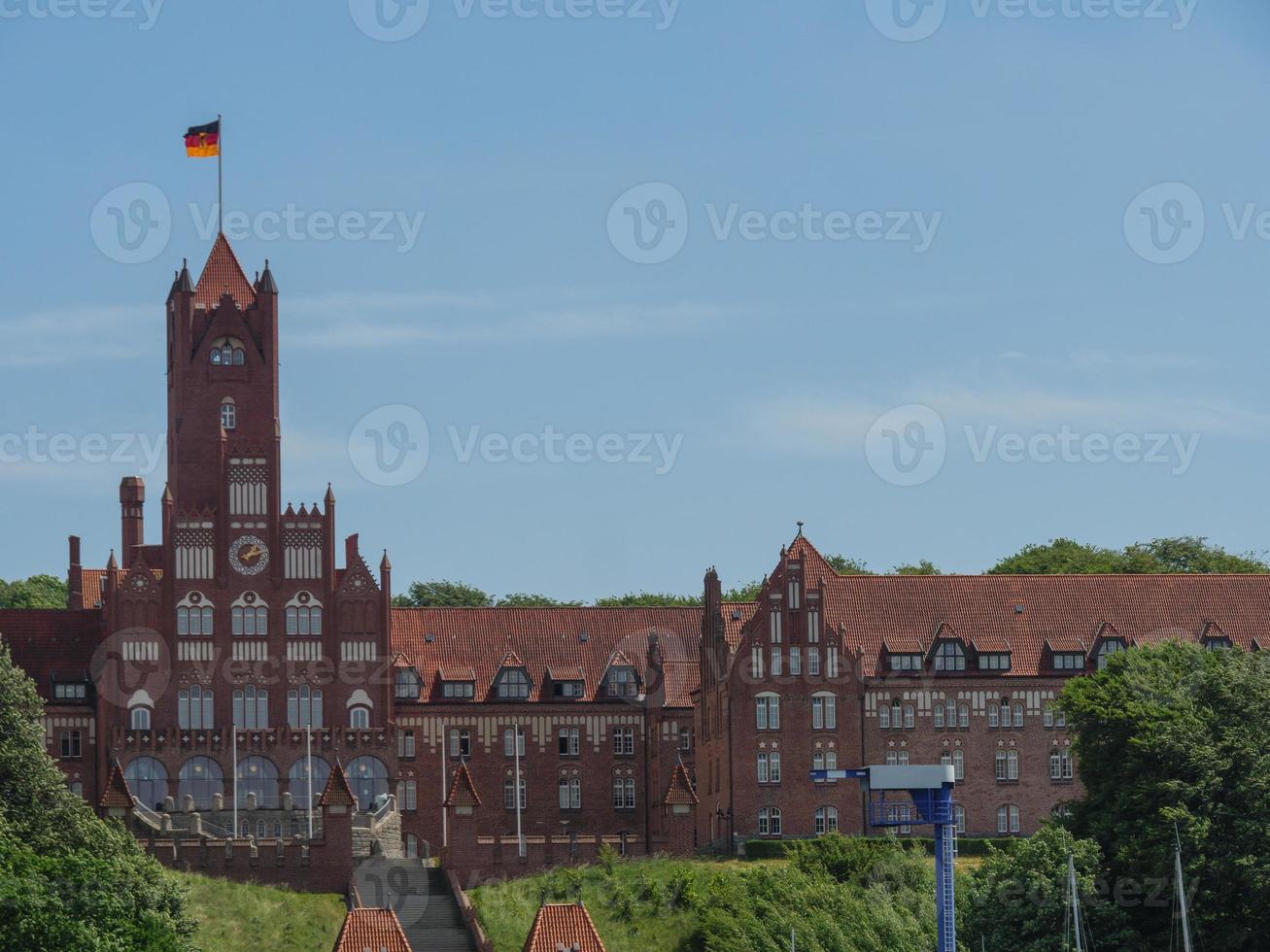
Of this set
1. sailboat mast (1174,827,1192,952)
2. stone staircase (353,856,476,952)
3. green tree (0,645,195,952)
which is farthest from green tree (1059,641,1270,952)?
green tree (0,645,195,952)

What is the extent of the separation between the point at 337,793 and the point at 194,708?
45.7ft

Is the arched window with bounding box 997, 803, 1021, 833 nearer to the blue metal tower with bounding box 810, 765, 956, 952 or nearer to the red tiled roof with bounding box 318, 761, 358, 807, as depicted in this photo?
the red tiled roof with bounding box 318, 761, 358, 807

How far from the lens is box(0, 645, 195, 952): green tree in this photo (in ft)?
299

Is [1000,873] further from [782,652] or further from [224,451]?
[224,451]

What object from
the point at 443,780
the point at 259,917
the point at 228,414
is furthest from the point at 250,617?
the point at 259,917

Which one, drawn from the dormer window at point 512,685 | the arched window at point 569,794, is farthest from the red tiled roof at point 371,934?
the dormer window at point 512,685

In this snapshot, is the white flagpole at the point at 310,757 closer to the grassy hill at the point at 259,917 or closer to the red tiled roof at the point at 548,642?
the red tiled roof at the point at 548,642

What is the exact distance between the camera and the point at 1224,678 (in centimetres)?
11019

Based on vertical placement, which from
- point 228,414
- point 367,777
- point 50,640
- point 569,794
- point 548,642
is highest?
point 228,414

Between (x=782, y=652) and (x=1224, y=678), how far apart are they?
25703 millimetres

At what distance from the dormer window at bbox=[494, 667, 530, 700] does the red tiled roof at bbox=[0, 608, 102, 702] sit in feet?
60.6

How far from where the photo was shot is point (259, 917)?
114 m

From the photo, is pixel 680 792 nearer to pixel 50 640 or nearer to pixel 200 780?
pixel 200 780

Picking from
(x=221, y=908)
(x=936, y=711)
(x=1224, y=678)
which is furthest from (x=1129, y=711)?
(x=221, y=908)
